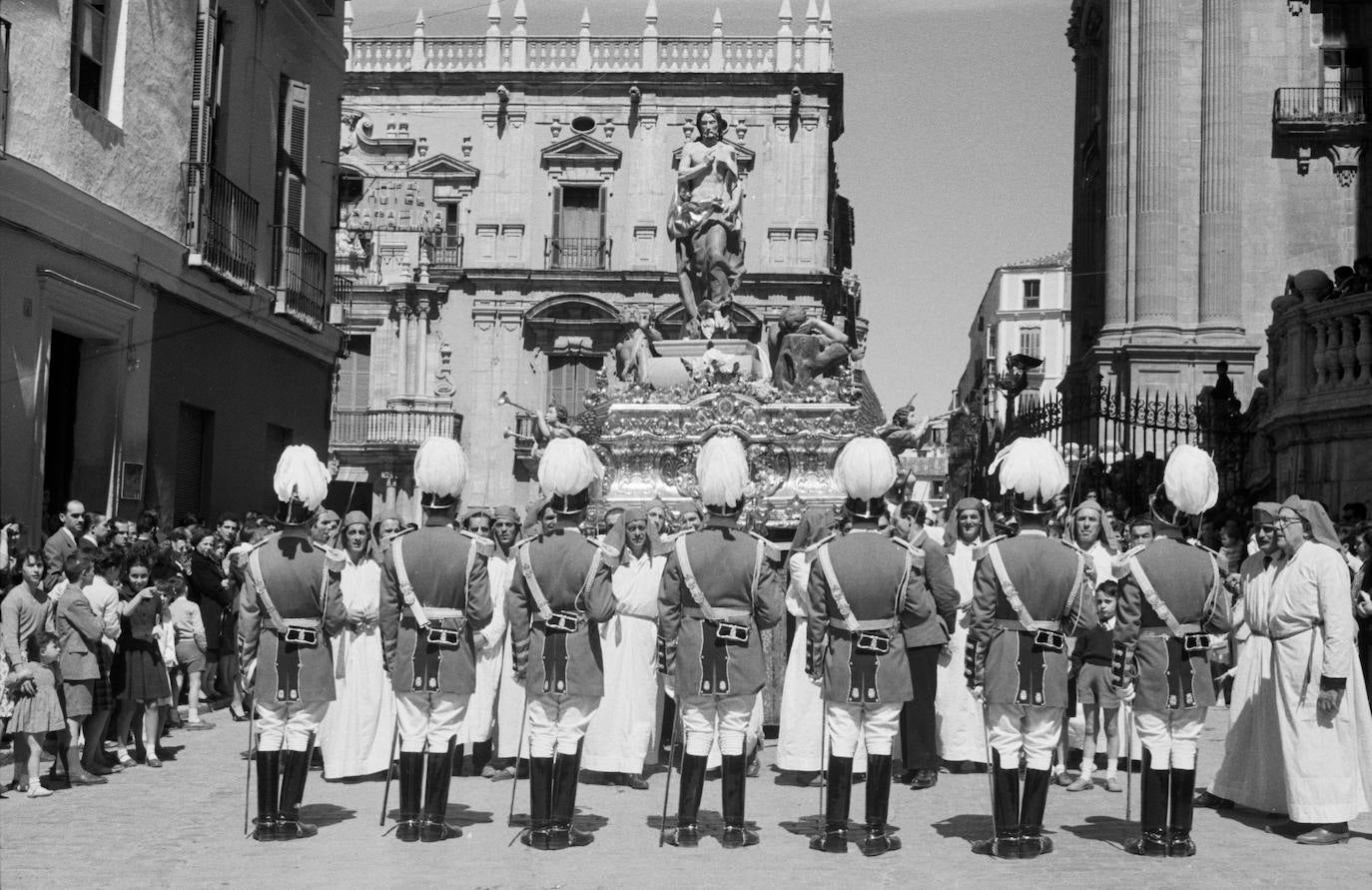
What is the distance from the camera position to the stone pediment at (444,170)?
48312mm

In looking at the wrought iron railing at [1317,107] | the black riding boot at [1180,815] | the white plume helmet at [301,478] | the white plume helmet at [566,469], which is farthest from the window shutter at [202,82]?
the wrought iron railing at [1317,107]

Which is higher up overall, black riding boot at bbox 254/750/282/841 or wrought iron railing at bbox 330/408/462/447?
wrought iron railing at bbox 330/408/462/447

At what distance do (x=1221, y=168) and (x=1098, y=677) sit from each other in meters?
19.4

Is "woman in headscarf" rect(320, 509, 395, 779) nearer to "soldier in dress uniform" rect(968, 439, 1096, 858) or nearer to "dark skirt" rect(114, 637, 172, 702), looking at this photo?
"dark skirt" rect(114, 637, 172, 702)

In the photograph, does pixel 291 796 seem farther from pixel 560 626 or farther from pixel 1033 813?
pixel 1033 813

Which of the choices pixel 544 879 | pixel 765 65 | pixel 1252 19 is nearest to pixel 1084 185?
pixel 1252 19

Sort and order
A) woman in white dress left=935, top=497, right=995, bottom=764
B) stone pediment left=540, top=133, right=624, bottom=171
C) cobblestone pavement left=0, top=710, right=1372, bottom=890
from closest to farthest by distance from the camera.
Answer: cobblestone pavement left=0, top=710, right=1372, bottom=890 < woman in white dress left=935, top=497, right=995, bottom=764 < stone pediment left=540, top=133, right=624, bottom=171

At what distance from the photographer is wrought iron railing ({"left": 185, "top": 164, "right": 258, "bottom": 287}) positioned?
1797 centimetres

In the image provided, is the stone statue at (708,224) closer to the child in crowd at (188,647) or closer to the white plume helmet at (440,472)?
the child in crowd at (188,647)

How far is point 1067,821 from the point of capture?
33.4 feet

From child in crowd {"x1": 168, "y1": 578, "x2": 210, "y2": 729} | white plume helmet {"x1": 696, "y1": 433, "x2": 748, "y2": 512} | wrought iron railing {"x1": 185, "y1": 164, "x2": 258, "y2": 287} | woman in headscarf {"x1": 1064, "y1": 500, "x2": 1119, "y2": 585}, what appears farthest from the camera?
wrought iron railing {"x1": 185, "y1": 164, "x2": 258, "y2": 287}

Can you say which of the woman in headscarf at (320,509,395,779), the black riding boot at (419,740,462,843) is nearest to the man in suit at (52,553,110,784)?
the woman in headscarf at (320,509,395,779)

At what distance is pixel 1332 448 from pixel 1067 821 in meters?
11.0

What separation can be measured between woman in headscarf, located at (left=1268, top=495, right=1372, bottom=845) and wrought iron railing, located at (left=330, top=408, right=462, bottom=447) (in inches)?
1508
